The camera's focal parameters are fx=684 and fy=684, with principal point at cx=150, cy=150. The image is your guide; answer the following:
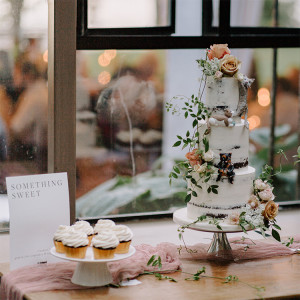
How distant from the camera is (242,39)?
140 inches

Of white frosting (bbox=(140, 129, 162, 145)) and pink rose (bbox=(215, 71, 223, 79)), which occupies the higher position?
pink rose (bbox=(215, 71, 223, 79))

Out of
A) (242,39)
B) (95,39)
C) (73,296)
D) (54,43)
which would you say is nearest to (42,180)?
(73,296)

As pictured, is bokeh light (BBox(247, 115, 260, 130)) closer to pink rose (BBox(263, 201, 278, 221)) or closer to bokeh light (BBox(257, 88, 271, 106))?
bokeh light (BBox(257, 88, 271, 106))

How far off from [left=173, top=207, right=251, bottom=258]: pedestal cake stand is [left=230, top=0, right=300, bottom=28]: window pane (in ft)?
4.54

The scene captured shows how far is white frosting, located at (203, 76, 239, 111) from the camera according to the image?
2426mm

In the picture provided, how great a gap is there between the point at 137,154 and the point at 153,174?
0.44 ft

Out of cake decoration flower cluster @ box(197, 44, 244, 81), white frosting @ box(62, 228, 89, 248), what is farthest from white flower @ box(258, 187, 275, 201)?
white frosting @ box(62, 228, 89, 248)

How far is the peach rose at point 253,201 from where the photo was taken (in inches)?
95.3

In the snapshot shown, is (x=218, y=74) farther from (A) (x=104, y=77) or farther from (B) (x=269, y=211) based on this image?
(A) (x=104, y=77)

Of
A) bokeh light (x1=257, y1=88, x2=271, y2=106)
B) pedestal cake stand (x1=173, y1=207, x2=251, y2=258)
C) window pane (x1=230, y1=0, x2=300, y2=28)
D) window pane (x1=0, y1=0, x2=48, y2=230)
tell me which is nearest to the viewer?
pedestal cake stand (x1=173, y1=207, x2=251, y2=258)

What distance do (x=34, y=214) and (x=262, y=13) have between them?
75.3 inches

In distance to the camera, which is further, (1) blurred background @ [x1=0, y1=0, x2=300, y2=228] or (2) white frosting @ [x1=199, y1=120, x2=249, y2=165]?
(1) blurred background @ [x1=0, y1=0, x2=300, y2=228]

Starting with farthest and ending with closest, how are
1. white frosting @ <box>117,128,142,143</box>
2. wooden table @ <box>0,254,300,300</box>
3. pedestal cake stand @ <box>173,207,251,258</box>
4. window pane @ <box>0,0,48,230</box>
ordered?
white frosting @ <box>117,128,142,143</box> → window pane @ <box>0,0,48,230</box> → pedestal cake stand @ <box>173,207,251,258</box> → wooden table @ <box>0,254,300,300</box>

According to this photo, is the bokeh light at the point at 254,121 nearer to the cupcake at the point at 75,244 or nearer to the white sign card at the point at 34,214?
the white sign card at the point at 34,214
